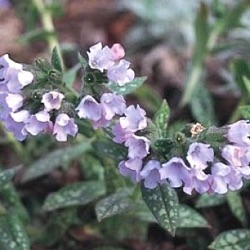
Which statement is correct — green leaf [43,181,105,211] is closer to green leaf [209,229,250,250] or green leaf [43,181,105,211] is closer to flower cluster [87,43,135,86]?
green leaf [209,229,250,250]

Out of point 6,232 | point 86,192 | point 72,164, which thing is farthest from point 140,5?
point 6,232

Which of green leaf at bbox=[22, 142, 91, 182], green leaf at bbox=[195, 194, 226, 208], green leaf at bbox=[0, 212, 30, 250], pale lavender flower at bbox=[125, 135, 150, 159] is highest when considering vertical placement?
pale lavender flower at bbox=[125, 135, 150, 159]

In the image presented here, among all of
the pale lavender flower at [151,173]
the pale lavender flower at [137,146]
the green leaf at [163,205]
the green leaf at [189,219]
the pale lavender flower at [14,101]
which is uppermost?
the pale lavender flower at [14,101]

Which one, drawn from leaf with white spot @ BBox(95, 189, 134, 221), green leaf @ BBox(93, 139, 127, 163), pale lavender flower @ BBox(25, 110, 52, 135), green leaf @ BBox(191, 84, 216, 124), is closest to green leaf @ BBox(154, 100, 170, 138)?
green leaf @ BBox(93, 139, 127, 163)

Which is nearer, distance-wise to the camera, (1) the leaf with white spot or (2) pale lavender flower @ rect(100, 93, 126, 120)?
(2) pale lavender flower @ rect(100, 93, 126, 120)

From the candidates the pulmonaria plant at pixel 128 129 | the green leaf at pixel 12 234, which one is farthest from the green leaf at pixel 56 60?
the green leaf at pixel 12 234

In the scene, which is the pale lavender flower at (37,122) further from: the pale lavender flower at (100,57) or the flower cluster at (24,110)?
the pale lavender flower at (100,57)

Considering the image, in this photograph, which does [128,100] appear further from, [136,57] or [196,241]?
[196,241]
